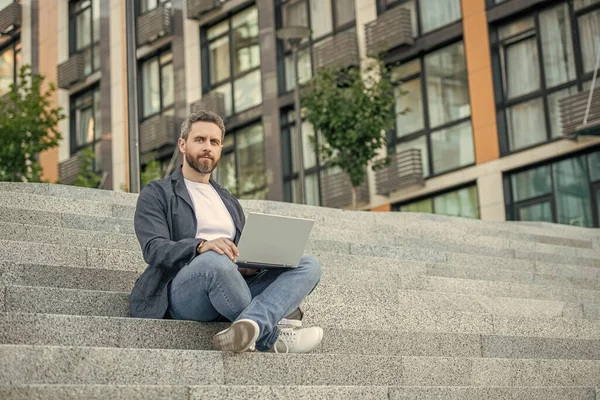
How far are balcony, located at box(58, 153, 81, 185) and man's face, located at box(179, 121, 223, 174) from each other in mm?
11611

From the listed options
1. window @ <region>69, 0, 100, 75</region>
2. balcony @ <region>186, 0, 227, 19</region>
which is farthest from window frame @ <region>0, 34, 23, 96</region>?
balcony @ <region>186, 0, 227, 19</region>

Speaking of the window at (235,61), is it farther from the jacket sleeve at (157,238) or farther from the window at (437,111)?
the jacket sleeve at (157,238)

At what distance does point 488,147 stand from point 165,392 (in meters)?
18.1

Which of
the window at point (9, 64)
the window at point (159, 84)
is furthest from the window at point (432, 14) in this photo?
the window at point (9, 64)

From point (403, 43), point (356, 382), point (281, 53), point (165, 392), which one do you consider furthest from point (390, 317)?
point (281, 53)

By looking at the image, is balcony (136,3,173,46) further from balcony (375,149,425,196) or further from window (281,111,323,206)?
balcony (375,149,425,196)

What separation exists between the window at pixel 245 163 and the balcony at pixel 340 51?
10.4 ft

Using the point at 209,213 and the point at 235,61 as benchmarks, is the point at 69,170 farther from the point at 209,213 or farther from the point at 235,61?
the point at 209,213

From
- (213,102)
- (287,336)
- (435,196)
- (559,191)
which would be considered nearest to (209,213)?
(287,336)

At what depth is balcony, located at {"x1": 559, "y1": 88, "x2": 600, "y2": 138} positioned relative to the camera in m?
19.6

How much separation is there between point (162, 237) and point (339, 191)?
19.4 m

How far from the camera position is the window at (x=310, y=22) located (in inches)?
1038

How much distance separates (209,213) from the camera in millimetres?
6363

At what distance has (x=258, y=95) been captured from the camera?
28.0 m
